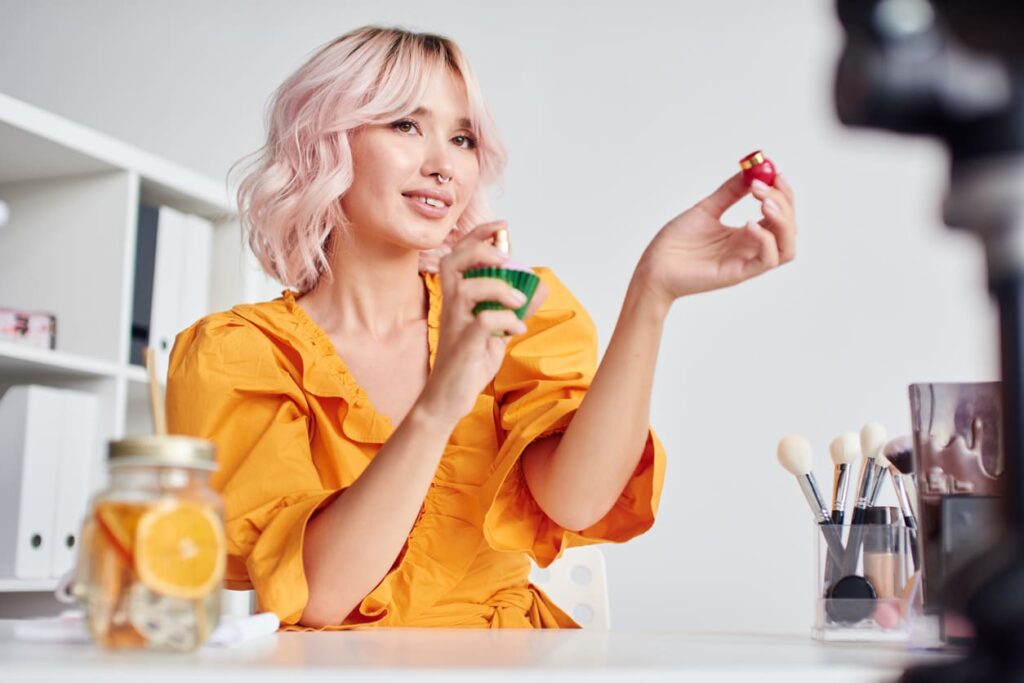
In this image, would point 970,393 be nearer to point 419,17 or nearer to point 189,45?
point 419,17

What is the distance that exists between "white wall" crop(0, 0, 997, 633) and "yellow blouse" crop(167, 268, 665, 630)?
81 cm

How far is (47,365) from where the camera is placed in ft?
6.49

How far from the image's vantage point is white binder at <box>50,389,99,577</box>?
6.59 feet

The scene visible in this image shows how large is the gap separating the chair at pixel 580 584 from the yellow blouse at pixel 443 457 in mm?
112

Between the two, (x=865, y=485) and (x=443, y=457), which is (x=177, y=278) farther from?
(x=865, y=485)

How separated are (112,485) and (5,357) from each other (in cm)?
142

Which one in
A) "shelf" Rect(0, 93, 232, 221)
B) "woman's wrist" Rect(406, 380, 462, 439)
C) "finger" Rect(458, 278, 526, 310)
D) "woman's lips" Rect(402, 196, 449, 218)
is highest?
"shelf" Rect(0, 93, 232, 221)

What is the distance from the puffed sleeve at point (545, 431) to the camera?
1.27 metres

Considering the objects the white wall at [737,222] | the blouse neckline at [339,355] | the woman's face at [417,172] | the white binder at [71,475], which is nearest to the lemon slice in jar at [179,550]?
the blouse neckline at [339,355]

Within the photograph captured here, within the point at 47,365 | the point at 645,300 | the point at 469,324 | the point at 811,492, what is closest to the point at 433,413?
the point at 469,324

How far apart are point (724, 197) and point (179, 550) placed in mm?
604

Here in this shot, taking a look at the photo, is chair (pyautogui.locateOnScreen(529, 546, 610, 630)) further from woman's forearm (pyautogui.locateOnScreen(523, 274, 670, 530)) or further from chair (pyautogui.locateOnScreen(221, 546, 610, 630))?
woman's forearm (pyautogui.locateOnScreen(523, 274, 670, 530))

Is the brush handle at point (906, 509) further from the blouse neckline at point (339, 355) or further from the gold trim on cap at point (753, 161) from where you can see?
the blouse neckline at point (339, 355)

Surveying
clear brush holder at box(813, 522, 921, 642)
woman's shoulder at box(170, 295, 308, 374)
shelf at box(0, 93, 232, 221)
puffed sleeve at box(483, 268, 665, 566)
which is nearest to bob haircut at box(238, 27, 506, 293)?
woman's shoulder at box(170, 295, 308, 374)
